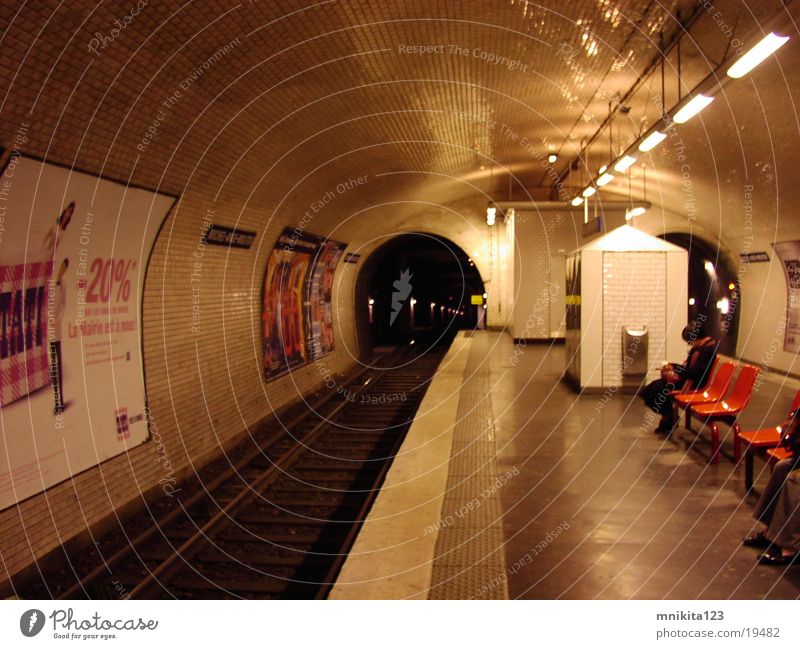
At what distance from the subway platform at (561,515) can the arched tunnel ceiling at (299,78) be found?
3903 millimetres

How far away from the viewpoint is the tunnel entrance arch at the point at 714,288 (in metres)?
18.5

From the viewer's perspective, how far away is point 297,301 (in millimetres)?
14750

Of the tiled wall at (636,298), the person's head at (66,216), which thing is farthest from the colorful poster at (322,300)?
the person's head at (66,216)

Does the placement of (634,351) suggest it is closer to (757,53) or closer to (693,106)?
(693,106)

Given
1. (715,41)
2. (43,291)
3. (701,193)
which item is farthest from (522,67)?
(701,193)

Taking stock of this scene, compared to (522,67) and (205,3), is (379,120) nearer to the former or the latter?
(522,67)

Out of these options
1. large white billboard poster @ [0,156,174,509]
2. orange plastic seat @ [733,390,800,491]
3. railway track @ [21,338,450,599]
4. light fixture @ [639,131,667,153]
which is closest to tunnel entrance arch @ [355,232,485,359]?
railway track @ [21,338,450,599]

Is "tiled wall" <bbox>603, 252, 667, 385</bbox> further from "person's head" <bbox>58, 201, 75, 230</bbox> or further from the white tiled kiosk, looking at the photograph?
"person's head" <bbox>58, 201, 75, 230</bbox>

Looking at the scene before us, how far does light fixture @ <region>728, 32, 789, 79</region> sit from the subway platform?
3363mm

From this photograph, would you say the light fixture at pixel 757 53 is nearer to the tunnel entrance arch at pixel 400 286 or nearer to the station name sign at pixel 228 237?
the station name sign at pixel 228 237

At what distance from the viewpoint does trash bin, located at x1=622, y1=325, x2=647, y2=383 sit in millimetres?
10578

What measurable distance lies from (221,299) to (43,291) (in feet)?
13.5

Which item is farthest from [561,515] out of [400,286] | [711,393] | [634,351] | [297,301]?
[400,286]

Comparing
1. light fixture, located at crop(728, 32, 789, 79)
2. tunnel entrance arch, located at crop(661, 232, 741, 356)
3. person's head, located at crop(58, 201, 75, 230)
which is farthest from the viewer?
tunnel entrance arch, located at crop(661, 232, 741, 356)
